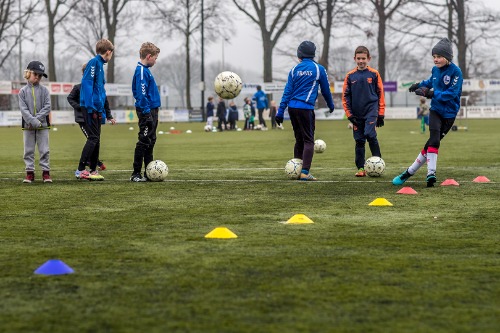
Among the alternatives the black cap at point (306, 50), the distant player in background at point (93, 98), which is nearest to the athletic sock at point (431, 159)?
the black cap at point (306, 50)

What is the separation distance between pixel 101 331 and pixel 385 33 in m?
60.4

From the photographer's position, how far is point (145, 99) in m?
11.3

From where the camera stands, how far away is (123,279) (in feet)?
16.6

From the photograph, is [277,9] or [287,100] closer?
[287,100]

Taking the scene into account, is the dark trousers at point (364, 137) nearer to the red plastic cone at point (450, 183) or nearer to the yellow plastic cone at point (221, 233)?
the red plastic cone at point (450, 183)

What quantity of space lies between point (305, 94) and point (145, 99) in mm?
2193

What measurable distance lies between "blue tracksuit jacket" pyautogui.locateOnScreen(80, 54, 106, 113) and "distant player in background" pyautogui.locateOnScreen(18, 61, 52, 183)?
1.68 feet

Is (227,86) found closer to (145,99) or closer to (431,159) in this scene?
(145,99)

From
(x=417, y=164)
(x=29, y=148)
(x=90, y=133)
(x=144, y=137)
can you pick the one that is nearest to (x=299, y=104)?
(x=417, y=164)

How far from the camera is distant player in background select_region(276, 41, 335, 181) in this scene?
1173cm

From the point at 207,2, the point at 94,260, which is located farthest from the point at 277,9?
the point at 94,260

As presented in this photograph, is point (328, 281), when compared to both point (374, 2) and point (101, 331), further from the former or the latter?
point (374, 2)

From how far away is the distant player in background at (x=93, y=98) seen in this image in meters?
11.7

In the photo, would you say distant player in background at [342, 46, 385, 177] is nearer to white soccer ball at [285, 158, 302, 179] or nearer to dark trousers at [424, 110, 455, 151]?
white soccer ball at [285, 158, 302, 179]
